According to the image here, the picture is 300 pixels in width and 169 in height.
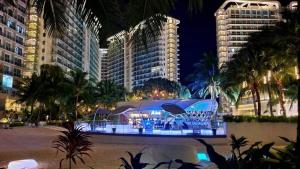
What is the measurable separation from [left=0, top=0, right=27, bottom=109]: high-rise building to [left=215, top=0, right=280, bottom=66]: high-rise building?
66971mm

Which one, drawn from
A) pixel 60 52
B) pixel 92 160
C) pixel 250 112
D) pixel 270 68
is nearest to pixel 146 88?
pixel 60 52

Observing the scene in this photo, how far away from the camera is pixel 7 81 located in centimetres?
8212

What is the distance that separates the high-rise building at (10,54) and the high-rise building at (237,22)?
2637 inches

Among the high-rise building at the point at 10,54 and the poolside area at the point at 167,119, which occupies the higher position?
the high-rise building at the point at 10,54

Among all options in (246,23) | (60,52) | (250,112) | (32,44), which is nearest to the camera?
(250,112)

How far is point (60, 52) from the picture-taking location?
113875mm

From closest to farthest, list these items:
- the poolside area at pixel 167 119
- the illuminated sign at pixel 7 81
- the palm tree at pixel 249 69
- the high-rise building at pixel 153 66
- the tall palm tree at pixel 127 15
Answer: the tall palm tree at pixel 127 15, the palm tree at pixel 249 69, the poolside area at pixel 167 119, the illuminated sign at pixel 7 81, the high-rise building at pixel 153 66

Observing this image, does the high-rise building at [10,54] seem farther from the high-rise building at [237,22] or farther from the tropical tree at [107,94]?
the high-rise building at [237,22]

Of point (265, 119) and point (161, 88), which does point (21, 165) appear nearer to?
point (265, 119)

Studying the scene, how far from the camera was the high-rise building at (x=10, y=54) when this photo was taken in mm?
80750

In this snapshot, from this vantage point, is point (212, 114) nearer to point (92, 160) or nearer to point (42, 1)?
point (92, 160)

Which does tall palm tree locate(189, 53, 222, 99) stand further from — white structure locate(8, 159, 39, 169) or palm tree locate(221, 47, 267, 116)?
white structure locate(8, 159, 39, 169)

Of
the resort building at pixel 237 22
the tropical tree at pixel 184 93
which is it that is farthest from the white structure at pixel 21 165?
the resort building at pixel 237 22

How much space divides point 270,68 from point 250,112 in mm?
48944
